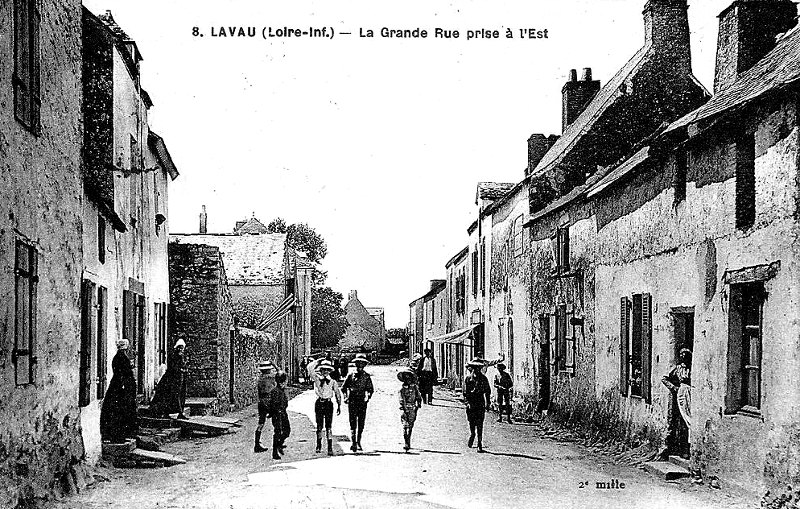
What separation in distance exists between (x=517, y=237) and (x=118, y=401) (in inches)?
585

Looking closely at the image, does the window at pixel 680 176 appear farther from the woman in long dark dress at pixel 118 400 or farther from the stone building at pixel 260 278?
the stone building at pixel 260 278

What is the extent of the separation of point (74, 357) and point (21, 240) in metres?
2.84

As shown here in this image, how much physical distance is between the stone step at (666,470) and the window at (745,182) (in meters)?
3.63

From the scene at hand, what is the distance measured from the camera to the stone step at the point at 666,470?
12.6 meters

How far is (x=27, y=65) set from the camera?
9.15 m

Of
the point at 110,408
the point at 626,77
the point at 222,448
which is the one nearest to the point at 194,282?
the point at 222,448

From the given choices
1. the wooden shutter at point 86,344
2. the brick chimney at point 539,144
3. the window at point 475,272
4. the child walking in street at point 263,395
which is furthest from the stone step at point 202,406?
the window at point 475,272

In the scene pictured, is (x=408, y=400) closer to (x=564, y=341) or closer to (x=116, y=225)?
(x=116, y=225)

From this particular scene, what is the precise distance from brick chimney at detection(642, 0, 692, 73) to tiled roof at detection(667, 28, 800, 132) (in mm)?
9332

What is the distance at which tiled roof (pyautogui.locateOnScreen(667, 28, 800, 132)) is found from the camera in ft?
33.5

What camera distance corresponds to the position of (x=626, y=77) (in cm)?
2311

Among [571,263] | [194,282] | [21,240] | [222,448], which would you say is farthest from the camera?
[194,282]

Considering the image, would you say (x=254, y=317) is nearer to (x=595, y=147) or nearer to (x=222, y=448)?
(x=595, y=147)

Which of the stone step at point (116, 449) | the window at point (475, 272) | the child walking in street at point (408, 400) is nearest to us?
the stone step at point (116, 449)
